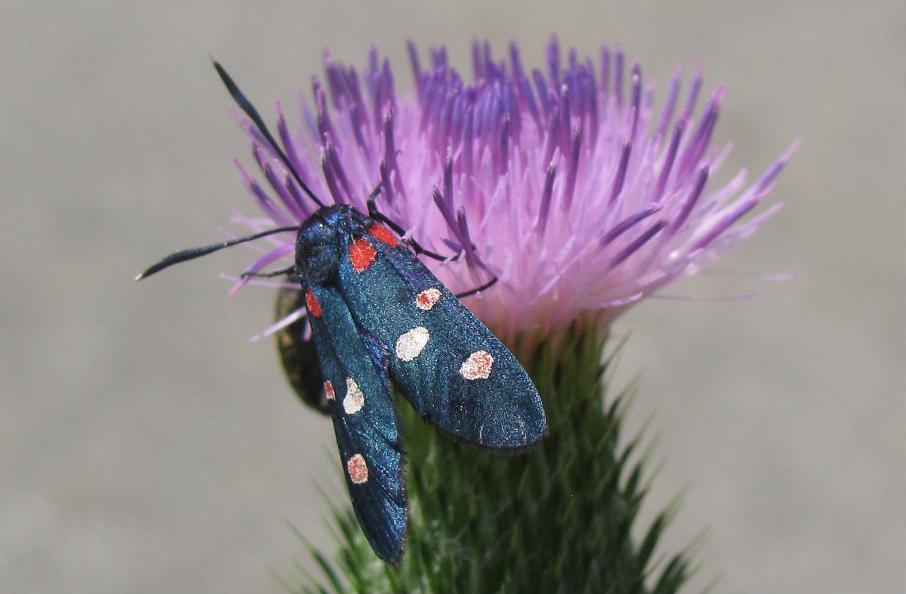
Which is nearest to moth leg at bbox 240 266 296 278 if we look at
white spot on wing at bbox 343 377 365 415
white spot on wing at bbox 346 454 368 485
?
white spot on wing at bbox 343 377 365 415

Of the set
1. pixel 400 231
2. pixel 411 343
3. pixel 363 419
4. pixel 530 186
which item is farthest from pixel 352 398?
pixel 530 186

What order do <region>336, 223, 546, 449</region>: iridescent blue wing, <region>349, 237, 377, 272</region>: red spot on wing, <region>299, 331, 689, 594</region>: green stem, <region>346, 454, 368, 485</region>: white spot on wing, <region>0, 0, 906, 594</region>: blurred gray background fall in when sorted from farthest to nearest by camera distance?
1. <region>0, 0, 906, 594</region>: blurred gray background
2. <region>299, 331, 689, 594</region>: green stem
3. <region>349, 237, 377, 272</region>: red spot on wing
4. <region>346, 454, 368, 485</region>: white spot on wing
5. <region>336, 223, 546, 449</region>: iridescent blue wing

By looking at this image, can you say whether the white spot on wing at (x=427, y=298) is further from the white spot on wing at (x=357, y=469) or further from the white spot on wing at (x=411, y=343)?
the white spot on wing at (x=357, y=469)

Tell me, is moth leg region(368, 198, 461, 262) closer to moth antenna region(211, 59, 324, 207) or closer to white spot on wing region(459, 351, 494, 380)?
moth antenna region(211, 59, 324, 207)

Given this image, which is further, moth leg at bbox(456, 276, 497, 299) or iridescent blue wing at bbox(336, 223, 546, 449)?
moth leg at bbox(456, 276, 497, 299)

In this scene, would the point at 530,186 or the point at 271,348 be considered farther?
the point at 271,348

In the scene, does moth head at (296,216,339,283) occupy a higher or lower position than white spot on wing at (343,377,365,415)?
higher

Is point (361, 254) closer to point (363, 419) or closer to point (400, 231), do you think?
A: point (400, 231)

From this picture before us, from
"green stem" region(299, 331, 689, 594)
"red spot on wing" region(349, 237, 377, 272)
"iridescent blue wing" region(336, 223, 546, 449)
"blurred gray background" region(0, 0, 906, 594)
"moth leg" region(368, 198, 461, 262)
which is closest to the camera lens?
"iridescent blue wing" region(336, 223, 546, 449)

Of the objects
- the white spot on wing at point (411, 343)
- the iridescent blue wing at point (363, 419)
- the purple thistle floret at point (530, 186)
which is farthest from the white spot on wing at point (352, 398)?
the purple thistle floret at point (530, 186)
